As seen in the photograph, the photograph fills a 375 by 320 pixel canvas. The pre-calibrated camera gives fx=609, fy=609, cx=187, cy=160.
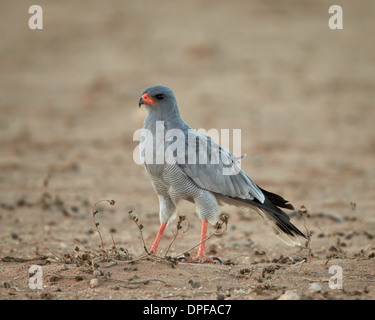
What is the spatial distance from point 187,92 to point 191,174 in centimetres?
1108

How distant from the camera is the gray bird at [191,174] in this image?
5824 mm

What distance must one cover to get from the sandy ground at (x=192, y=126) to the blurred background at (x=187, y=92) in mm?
59

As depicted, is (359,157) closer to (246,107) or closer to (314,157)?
(314,157)

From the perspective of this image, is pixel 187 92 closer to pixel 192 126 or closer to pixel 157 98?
pixel 192 126

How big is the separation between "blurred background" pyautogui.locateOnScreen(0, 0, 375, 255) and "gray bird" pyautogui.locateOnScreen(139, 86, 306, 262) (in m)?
2.79

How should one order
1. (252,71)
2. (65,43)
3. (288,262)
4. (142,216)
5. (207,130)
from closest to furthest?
(288,262) < (142,216) < (207,130) < (252,71) < (65,43)

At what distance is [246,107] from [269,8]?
331 inches

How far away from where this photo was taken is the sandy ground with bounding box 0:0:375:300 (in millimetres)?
5477

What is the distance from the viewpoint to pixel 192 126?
47.2 ft

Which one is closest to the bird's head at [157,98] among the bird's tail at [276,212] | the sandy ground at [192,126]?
the bird's tail at [276,212]

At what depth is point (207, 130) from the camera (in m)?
14.0

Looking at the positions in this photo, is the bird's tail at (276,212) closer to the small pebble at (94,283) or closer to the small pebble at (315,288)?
the small pebble at (315,288)

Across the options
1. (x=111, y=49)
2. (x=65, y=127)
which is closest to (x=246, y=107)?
(x=65, y=127)

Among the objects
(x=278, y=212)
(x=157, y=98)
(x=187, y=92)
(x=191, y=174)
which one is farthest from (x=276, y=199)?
(x=187, y=92)
